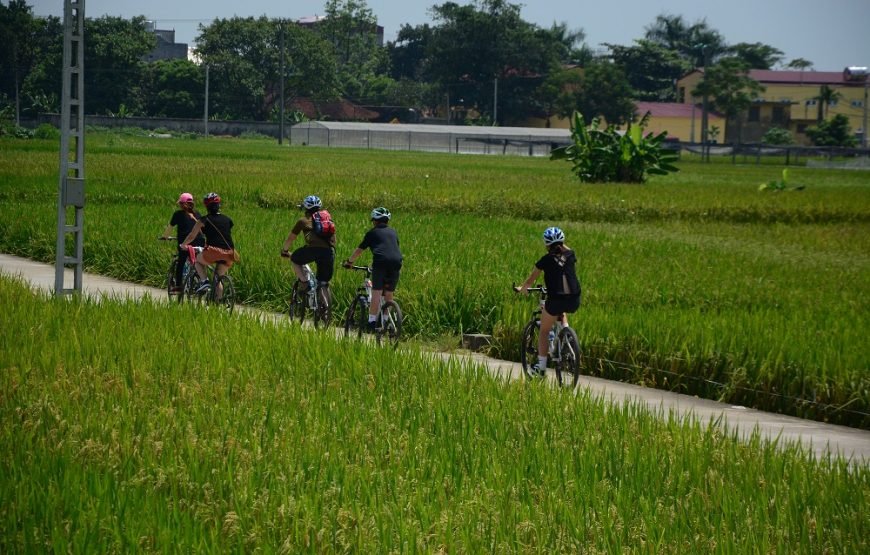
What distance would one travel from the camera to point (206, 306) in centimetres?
1458

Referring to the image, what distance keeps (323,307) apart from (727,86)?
338 ft

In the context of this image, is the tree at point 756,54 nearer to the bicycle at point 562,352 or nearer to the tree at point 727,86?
the tree at point 727,86

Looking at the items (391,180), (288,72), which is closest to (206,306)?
(391,180)

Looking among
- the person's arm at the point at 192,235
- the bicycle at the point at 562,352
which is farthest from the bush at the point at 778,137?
the bicycle at the point at 562,352

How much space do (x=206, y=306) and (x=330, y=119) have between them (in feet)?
345

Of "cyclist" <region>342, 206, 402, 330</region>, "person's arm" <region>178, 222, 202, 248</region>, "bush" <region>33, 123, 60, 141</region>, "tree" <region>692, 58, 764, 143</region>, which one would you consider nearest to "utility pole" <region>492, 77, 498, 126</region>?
"tree" <region>692, 58, 764, 143</region>

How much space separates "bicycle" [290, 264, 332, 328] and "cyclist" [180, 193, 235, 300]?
0.86 m

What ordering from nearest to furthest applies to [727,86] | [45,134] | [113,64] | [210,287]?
1. [210,287]
2. [45,134]
3. [113,64]
4. [727,86]

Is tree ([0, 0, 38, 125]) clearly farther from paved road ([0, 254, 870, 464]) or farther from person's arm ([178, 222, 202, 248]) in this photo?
paved road ([0, 254, 870, 464])

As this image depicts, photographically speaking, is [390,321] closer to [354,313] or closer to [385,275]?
[385,275]

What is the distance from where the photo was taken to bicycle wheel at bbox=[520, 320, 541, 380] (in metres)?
12.7

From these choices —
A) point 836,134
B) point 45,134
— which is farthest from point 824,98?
point 45,134

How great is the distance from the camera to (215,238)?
15672mm

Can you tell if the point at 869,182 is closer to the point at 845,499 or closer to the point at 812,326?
A: the point at 812,326
